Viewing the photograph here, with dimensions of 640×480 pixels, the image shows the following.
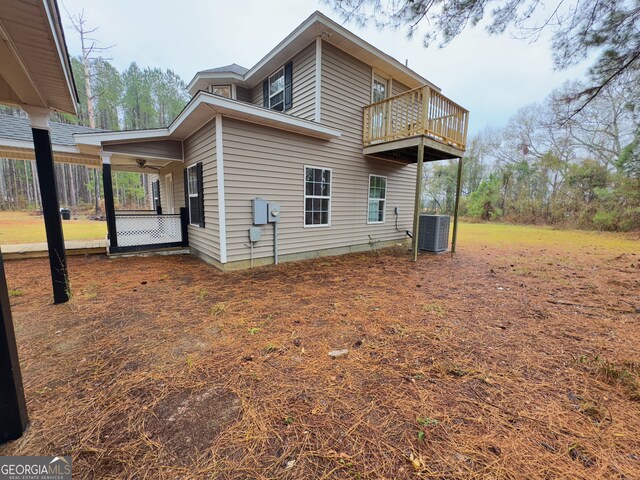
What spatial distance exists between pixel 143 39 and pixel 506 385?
29.9 m

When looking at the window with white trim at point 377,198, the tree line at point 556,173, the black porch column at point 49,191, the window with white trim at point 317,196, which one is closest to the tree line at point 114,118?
the window with white trim at point 317,196

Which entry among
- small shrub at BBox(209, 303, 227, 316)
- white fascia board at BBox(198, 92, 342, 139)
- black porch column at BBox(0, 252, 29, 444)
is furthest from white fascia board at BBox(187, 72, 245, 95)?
black porch column at BBox(0, 252, 29, 444)

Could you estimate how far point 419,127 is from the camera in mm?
6148

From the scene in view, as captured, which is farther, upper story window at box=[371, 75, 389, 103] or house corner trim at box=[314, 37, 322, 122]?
upper story window at box=[371, 75, 389, 103]

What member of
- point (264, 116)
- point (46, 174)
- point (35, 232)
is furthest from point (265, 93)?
point (35, 232)

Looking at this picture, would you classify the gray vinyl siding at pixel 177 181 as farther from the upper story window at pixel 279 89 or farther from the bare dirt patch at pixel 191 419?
the bare dirt patch at pixel 191 419

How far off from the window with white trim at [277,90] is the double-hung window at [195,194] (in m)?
3.12

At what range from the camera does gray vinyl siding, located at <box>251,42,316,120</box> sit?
6.35 meters

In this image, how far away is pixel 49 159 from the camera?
3125 mm

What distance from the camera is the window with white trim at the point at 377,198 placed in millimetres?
8040

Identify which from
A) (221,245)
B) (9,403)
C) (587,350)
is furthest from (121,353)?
(587,350)

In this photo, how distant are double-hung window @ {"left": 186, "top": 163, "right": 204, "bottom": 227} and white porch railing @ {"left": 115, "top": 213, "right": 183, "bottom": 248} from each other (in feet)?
2.06

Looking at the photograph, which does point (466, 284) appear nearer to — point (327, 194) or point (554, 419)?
point (554, 419)

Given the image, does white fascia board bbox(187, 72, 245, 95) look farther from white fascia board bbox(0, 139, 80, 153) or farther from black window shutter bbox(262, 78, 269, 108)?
white fascia board bbox(0, 139, 80, 153)
